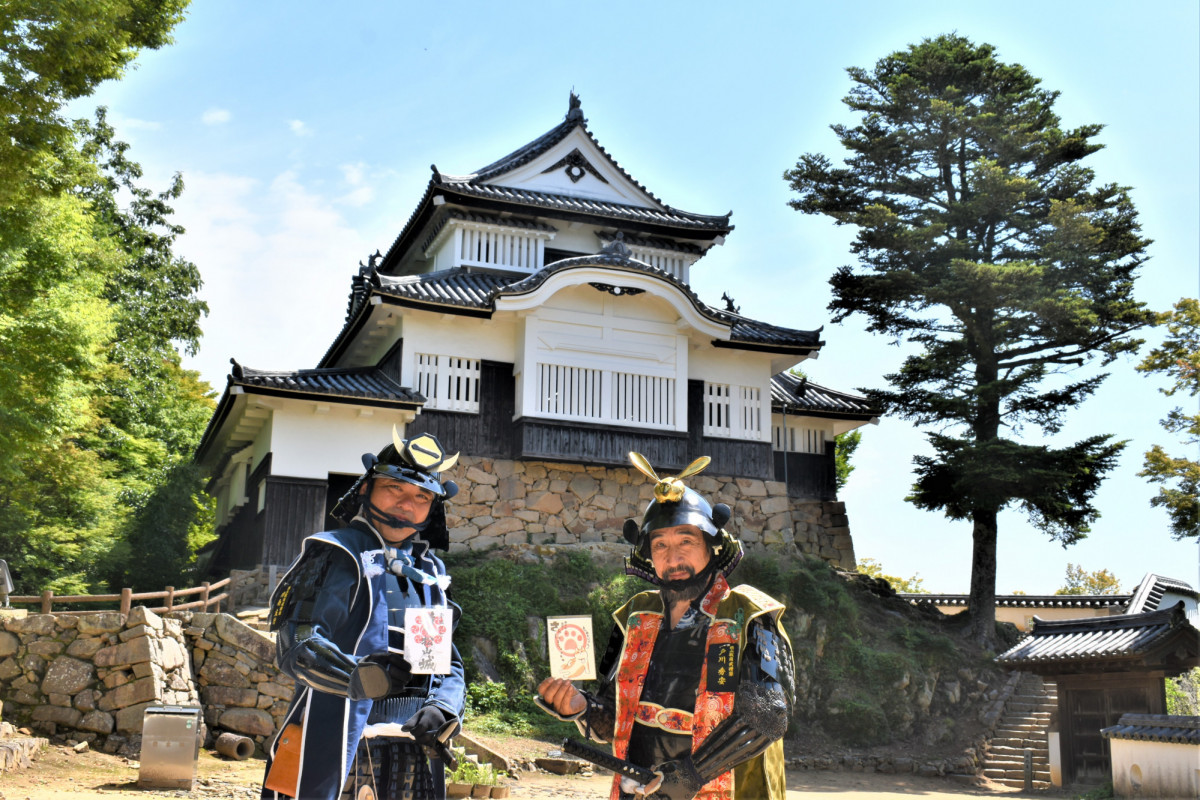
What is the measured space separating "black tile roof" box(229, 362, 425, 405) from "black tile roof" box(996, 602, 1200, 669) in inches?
421

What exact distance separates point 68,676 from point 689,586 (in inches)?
425

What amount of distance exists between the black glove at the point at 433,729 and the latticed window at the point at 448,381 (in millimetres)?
13848

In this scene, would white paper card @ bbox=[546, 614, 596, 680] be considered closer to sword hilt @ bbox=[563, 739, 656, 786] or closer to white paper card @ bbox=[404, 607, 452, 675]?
sword hilt @ bbox=[563, 739, 656, 786]

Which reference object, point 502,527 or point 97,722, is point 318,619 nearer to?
point 97,722

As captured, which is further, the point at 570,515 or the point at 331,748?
the point at 570,515

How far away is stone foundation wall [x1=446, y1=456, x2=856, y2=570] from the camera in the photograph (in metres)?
18.8

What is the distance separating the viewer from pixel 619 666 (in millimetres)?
5137

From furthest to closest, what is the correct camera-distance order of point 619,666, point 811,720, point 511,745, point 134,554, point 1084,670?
point 134,554, point 811,720, point 1084,670, point 511,745, point 619,666

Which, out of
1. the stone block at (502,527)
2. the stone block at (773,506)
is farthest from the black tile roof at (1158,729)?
the stone block at (502,527)

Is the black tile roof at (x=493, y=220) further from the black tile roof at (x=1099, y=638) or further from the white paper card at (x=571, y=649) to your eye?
the white paper card at (x=571, y=649)

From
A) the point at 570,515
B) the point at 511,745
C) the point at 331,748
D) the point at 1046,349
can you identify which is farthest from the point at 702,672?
the point at 1046,349

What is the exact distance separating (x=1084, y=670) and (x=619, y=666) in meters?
13.0

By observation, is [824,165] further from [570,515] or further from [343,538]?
[343,538]

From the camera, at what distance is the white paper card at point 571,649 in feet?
16.0
